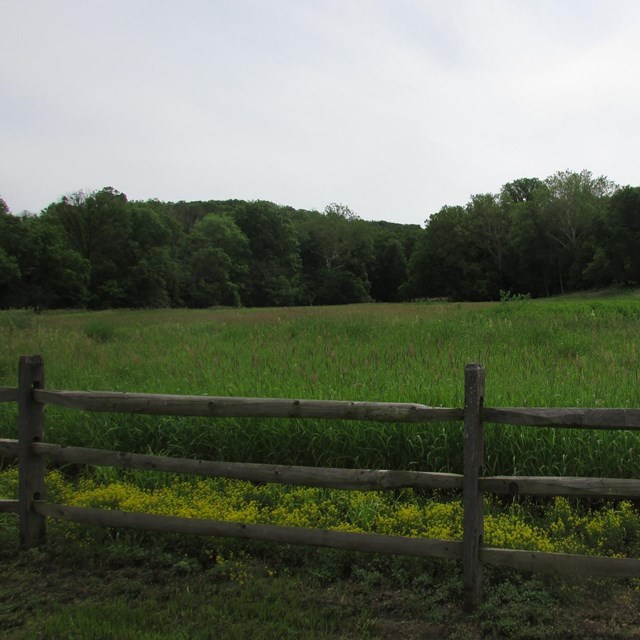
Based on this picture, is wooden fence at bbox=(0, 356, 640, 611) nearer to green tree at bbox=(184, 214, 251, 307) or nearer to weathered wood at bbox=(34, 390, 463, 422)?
weathered wood at bbox=(34, 390, 463, 422)

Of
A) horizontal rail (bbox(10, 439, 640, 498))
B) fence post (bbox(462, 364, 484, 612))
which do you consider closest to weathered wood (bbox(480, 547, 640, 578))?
fence post (bbox(462, 364, 484, 612))

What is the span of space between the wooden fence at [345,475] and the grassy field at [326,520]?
27 cm

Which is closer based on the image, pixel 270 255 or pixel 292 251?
pixel 270 255

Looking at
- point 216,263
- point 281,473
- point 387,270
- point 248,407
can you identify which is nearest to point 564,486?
point 281,473

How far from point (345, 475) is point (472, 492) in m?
0.84

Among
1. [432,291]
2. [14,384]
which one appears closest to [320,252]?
[432,291]

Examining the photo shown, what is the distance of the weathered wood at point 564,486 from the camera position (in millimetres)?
3559

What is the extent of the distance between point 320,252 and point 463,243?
81.6 feet

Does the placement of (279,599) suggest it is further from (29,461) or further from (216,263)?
(216,263)

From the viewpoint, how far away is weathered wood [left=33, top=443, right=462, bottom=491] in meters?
3.77

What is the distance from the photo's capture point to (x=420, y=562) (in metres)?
4.10

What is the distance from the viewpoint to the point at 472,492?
3.59 m

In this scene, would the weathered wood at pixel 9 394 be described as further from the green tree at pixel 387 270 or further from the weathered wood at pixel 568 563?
the green tree at pixel 387 270

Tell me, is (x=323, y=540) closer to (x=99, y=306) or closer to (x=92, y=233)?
(x=99, y=306)
